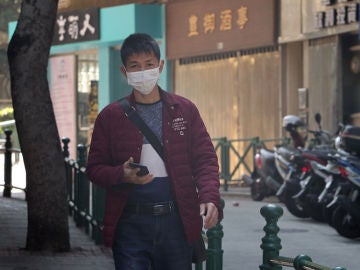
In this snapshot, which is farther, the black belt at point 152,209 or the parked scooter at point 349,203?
the parked scooter at point 349,203

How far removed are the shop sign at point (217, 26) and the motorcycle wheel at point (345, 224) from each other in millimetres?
12413

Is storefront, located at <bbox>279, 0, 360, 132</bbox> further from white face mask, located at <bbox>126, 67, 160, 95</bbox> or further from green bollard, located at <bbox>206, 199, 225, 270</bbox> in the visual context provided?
white face mask, located at <bbox>126, 67, 160, 95</bbox>

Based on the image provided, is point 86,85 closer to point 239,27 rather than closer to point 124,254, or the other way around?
point 239,27

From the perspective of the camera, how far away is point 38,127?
11.1 metres

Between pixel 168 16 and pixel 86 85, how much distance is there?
198 inches

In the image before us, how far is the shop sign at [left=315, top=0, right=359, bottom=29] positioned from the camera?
22516 mm

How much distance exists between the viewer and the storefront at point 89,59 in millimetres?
29984

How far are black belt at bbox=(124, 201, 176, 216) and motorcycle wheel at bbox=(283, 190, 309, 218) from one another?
35.0ft

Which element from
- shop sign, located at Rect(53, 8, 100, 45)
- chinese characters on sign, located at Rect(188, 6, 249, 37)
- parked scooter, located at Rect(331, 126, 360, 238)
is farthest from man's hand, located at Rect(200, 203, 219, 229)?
shop sign, located at Rect(53, 8, 100, 45)

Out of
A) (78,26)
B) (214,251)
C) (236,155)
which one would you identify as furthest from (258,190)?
(78,26)

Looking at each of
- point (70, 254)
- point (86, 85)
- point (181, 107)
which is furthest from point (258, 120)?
point (181, 107)

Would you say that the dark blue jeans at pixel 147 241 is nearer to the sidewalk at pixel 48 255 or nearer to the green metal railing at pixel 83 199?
the sidewalk at pixel 48 255

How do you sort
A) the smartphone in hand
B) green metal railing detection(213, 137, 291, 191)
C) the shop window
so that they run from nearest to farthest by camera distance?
the smartphone in hand < green metal railing detection(213, 137, 291, 191) < the shop window

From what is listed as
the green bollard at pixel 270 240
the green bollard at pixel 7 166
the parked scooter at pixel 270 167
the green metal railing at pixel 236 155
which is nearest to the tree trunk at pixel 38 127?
the green bollard at pixel 270 240
